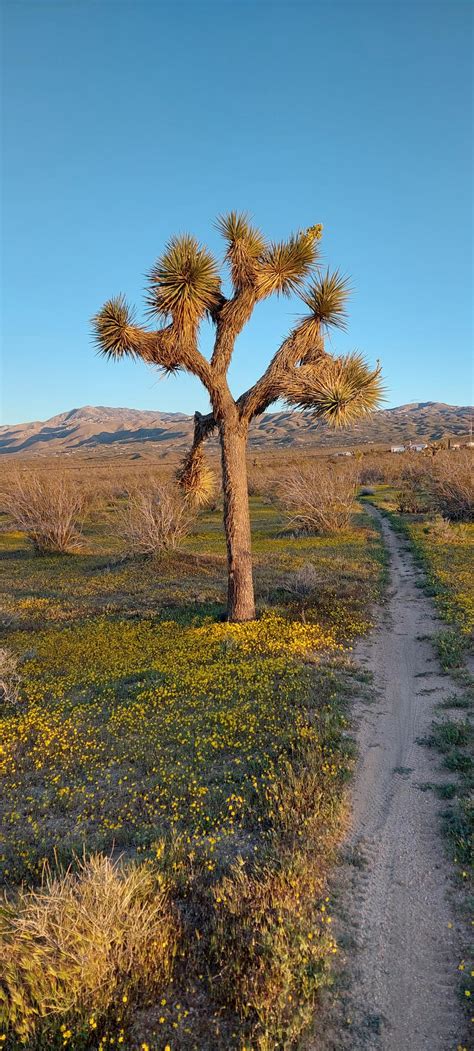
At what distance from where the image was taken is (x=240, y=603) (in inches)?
449

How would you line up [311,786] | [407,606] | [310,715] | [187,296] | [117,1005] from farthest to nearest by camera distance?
[407,606] < [187,296] < [310,715] < [311,786] < [117,1005]

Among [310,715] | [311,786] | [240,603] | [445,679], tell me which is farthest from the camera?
[240,603]

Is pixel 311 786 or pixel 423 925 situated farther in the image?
pixel 311 786

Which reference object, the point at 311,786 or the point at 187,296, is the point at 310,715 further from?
the point at 187,296

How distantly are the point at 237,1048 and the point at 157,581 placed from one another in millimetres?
13716

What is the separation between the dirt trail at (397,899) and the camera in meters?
3.19

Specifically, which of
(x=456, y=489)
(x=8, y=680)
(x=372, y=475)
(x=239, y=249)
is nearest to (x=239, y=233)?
(x=239, y=249)

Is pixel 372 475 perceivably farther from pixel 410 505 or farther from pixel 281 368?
pixel 281 368

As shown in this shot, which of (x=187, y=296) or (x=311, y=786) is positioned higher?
(x=187, y=296)

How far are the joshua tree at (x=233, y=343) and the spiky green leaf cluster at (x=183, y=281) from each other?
0.02 metres

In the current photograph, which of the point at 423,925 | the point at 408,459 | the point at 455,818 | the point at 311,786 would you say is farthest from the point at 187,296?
the point at 408,459

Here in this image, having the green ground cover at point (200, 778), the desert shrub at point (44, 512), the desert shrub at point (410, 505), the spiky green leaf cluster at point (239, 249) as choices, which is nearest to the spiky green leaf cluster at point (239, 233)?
Result: the spiky green leaf cluster at point (239, 249)

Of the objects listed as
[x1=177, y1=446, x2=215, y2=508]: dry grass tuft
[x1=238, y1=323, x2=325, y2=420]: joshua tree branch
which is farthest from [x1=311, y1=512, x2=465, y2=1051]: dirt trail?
[x1=177, y1=446, x2=215, y2=508]: dry grass tuft

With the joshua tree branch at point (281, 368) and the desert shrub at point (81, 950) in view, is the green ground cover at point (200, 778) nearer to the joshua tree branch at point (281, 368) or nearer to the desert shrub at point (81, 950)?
the desert shrub at point (81, 950)
